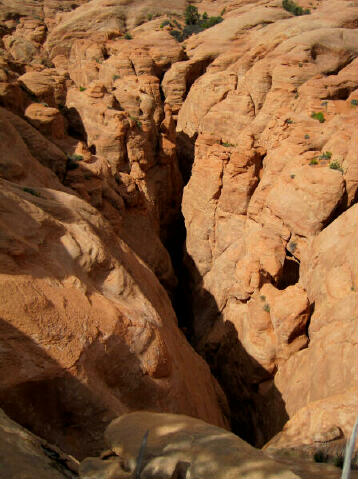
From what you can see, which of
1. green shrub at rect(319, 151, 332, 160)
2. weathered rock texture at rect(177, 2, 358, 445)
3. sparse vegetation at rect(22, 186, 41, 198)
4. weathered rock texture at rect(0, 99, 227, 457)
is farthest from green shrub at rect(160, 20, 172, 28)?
weathered rock texture at rect(0, 99, 227, 457)

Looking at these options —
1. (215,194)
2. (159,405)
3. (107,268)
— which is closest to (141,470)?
(159,405)

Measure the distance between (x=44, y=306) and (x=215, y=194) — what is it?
16.8 metres

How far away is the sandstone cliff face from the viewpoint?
677 centimetres

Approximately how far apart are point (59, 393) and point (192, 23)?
52.2 meters

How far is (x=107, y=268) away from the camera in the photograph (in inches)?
348

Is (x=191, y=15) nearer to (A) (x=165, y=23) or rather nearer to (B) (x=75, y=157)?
(A) (x=165, y=23)

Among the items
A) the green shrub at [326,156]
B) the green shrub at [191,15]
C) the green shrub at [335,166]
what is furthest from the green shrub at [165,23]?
the green shrub at [335,166]

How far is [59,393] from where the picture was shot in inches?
246

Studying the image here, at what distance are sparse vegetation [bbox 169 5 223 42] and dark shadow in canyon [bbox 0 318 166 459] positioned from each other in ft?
145

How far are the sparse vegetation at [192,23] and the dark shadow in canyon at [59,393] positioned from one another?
44.2 meters

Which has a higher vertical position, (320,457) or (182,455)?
(182,455)

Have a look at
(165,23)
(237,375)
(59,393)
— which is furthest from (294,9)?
(59,393)

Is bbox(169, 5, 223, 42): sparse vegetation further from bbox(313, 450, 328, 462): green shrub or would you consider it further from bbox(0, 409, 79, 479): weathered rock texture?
bbox(0, 409, 79, 479): weathered rock texture

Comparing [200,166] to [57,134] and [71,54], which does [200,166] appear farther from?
[71,54]
